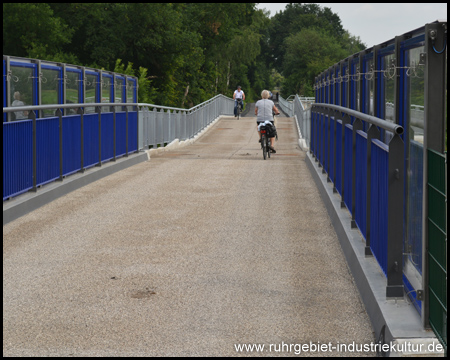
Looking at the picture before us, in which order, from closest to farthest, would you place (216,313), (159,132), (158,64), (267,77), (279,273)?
(216,313), (279,273), (159,132), (158,64), (267,77)

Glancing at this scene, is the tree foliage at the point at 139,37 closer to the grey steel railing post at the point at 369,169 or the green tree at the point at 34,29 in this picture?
the green tree at the point at 34,29

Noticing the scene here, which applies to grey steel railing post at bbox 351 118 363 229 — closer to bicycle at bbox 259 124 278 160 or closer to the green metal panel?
the green metal panel

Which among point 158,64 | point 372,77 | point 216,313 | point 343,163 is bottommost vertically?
point 216,313

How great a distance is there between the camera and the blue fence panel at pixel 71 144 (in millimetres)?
11578

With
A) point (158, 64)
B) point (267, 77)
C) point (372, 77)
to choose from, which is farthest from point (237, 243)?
point (267, 77)

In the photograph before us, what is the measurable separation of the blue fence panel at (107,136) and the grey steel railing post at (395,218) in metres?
9.75

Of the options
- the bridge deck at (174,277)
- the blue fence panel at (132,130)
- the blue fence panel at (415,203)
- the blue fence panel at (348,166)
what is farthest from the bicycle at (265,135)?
the blue fence panel at (415,203)

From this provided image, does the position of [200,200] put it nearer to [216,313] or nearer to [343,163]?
[343,163]

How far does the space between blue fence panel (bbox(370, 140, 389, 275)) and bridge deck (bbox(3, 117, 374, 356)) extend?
0.40 metres

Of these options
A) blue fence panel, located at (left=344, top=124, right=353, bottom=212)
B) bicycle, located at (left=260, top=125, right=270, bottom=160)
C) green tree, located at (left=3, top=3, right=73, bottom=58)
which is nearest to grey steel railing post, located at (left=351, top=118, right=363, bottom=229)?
blue fence panel, located at (left=344, top=124, right=353, bottom=212)

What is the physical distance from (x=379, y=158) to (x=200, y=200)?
576 cm

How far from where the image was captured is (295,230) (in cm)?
853

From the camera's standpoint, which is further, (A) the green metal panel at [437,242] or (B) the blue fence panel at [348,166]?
(B) the blue fence panel at [348,166]

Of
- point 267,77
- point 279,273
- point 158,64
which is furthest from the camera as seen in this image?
point 267,77
